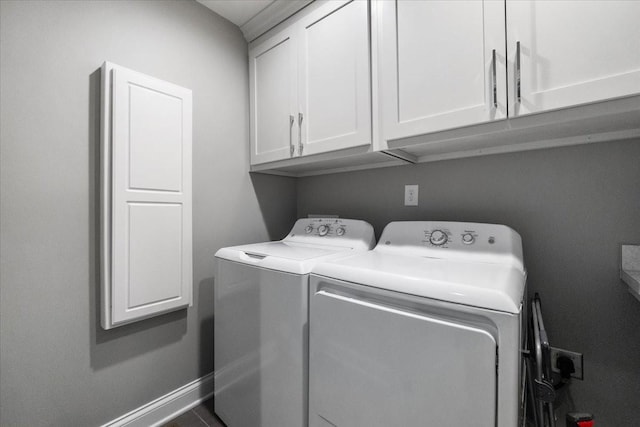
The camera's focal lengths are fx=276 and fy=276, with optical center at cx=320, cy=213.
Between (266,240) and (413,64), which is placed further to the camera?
(266,240)

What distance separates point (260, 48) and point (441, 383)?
2.06 metres

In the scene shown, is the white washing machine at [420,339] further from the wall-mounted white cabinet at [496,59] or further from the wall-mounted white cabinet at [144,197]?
the wall-mounted white cabinet at [144,197]

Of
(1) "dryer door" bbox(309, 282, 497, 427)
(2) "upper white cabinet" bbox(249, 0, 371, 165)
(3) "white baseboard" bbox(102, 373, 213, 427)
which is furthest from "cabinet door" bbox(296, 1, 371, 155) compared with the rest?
(3) "white baseboard" bbox(102, 373, 213, 427)

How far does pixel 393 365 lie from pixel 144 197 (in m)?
1.34

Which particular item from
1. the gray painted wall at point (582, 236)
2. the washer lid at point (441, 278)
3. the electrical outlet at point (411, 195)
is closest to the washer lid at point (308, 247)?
the washer lid at point (441, 278)

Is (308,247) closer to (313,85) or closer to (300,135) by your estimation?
(300,135)

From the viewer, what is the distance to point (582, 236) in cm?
118

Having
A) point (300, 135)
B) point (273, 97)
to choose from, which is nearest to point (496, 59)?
point (300, 135)

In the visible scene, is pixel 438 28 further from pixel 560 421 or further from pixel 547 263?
pixel 560 421

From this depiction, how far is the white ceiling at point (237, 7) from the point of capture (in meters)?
1.67

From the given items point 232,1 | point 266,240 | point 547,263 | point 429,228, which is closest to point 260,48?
point 232,1

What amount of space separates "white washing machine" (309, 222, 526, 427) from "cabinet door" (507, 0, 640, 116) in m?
0.55

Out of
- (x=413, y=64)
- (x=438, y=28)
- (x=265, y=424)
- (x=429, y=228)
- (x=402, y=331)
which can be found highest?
(x=438, y=28)

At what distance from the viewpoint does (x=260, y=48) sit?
6.09 ft
